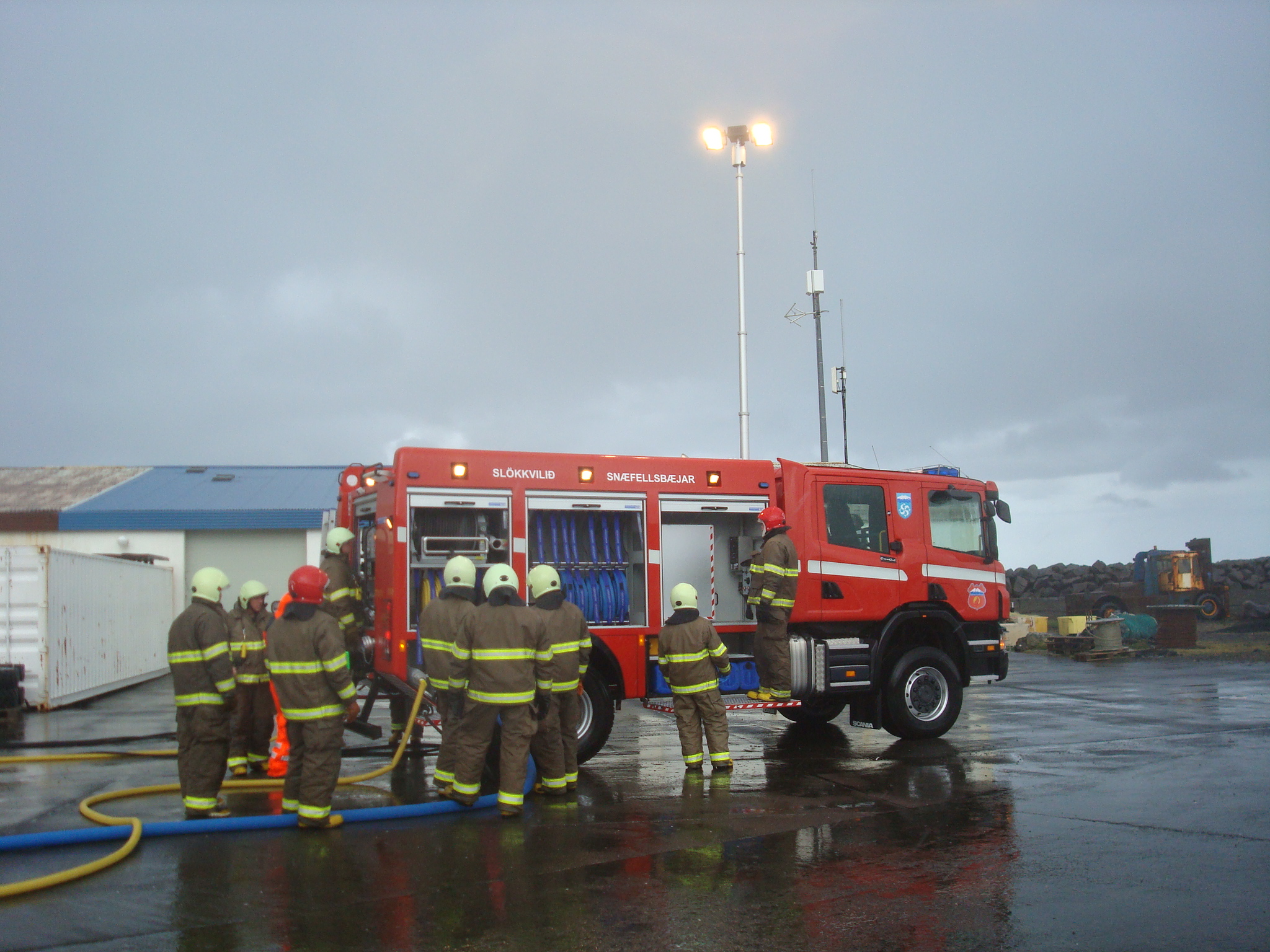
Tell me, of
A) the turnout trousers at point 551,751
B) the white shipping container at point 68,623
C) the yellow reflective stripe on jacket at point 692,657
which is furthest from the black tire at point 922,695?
the white shipping container at point 68,623

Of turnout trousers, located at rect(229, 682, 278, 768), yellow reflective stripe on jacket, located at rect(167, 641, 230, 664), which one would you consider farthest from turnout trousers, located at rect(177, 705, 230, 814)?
turnout trousers, located at rect(229, 682, 278, 768)

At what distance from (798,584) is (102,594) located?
12.8 meters

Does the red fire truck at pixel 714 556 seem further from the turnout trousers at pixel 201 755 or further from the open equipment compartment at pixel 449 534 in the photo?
the turnout trousers at pixel 201 755

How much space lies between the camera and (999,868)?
227 inches

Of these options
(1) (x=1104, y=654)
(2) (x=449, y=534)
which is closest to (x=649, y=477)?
(2) (x=449, y=534)

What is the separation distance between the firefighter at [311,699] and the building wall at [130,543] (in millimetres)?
19807

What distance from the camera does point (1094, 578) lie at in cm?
4212

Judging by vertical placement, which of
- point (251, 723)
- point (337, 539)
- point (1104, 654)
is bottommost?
point (1104, 654)

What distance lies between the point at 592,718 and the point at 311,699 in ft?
9.95

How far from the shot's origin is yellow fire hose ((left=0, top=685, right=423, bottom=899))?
539cm

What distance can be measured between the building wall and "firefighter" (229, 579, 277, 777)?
56.3ft

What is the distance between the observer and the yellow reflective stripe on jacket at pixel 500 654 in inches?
293

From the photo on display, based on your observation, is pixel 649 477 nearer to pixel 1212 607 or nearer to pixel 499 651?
pixel 499 651

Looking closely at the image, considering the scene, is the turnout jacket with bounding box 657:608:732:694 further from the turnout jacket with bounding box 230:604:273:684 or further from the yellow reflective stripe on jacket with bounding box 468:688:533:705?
the turnout jacket with bounding box 230:604:273:684
